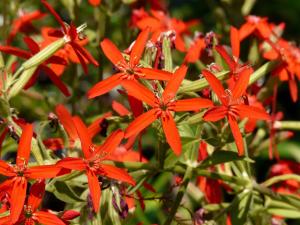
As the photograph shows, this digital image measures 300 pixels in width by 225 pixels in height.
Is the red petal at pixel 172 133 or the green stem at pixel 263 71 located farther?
the green stem at pixel 263 71

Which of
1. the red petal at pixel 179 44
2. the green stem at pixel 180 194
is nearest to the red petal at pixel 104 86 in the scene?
the green stem at pixel 180 194

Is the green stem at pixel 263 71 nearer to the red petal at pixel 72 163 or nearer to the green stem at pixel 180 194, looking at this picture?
the green stem at pixel 180 194

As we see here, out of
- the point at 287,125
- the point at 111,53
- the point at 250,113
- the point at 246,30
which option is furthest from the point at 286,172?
the point at 111,53

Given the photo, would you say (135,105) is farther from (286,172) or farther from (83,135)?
(286,172)

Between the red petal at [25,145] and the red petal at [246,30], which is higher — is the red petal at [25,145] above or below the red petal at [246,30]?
below

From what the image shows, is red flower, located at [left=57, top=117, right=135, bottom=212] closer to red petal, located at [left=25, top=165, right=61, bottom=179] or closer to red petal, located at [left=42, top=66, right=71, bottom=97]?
red petal, located at [left=25, top=165, right=61, bottom=179]

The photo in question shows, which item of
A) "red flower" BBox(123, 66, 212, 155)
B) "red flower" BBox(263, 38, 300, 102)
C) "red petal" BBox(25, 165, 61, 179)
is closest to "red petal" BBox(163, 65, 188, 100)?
"red flower" BBox(123, 66, 212, 155)

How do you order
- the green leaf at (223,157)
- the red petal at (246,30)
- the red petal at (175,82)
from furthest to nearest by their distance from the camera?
the red petal at (246,30), the green leaf at (223,157), the red petal at (175,82)
